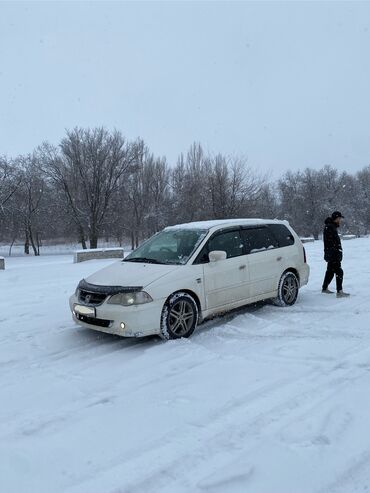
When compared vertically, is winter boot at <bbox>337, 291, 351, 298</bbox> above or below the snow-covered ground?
above

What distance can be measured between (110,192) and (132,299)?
38.6 metres

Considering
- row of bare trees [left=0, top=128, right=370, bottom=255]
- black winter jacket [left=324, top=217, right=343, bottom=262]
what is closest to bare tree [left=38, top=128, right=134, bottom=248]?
row of bare trees [left=0, top=128, right=370, bottom=255]

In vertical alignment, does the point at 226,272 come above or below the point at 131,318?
above

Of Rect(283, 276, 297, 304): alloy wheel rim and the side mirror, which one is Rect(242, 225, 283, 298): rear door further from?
the side mirror

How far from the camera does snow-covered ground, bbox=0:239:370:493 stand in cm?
282

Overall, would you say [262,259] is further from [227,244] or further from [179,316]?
[179,316]

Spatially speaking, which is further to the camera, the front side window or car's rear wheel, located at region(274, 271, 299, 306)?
car's rear wheel, located at region(274, 271, 299, 306)

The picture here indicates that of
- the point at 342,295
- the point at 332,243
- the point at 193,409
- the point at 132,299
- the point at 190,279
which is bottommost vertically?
the point at 193,409

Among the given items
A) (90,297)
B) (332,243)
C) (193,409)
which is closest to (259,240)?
(332,243)

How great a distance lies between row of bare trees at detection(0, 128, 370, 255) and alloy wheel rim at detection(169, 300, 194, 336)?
3306 centimetres

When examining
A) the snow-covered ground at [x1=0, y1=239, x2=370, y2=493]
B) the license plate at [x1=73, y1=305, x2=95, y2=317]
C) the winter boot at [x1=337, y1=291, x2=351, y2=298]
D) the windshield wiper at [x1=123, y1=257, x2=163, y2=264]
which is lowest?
the snow-covered ground at [x1=0, y1=239, x2=370, y2=493]

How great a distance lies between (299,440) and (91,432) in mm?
1637

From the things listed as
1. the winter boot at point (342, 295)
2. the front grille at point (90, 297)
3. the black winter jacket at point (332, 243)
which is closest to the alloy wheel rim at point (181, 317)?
the front grille at point (90, 297)

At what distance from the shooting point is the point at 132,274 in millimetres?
6020
